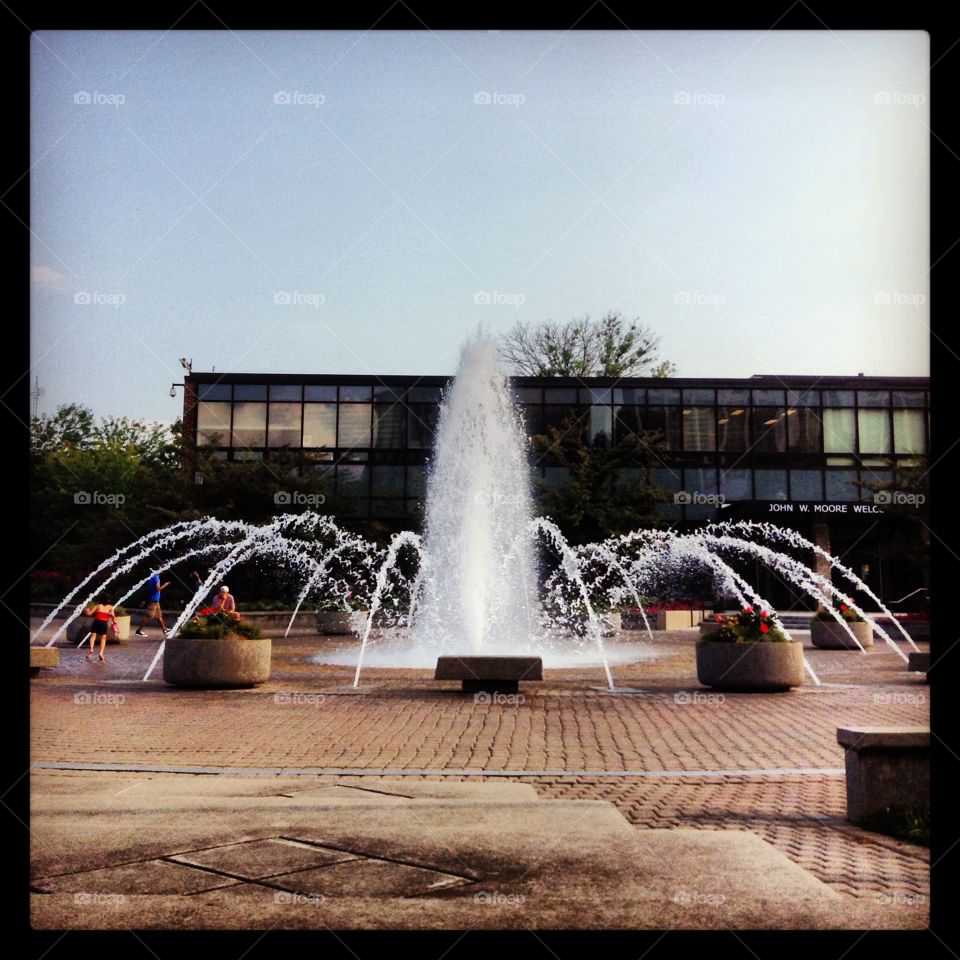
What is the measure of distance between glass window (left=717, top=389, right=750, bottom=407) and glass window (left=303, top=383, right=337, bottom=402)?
16.4m

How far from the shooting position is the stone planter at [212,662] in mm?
13961

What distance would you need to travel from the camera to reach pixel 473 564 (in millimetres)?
20875

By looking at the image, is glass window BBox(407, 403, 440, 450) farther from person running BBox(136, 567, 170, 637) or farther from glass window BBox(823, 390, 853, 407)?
person running BBox(136, 567, 170, 637)

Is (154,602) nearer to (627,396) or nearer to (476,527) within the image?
(476,527)

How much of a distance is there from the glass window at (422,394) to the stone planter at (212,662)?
3315cm

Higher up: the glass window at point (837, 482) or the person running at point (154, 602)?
the glass window at point (837, 482)

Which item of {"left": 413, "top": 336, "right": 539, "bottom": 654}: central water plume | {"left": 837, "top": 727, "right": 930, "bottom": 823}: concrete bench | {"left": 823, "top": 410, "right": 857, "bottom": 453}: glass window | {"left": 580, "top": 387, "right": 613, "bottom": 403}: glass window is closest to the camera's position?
{"left": 837, "top": 727, "right": 930, "bottom": 823}: concrete bench

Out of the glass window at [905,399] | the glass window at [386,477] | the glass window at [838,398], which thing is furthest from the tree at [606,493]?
the glass window at [905,399]

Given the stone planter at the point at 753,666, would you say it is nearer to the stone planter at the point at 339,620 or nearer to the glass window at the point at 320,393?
the stone planter at the point at 339,620

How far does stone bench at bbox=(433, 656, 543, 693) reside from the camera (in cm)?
1316

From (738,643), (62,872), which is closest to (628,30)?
(62,872)

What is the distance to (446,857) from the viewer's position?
5.19 metres

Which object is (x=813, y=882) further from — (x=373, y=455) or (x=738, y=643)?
(x=373, y=455)

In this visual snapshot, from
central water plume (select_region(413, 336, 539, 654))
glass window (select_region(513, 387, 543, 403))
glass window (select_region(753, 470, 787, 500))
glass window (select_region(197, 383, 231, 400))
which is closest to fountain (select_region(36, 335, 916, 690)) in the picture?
central water plume (select_region(413, 336, 539, 654))
